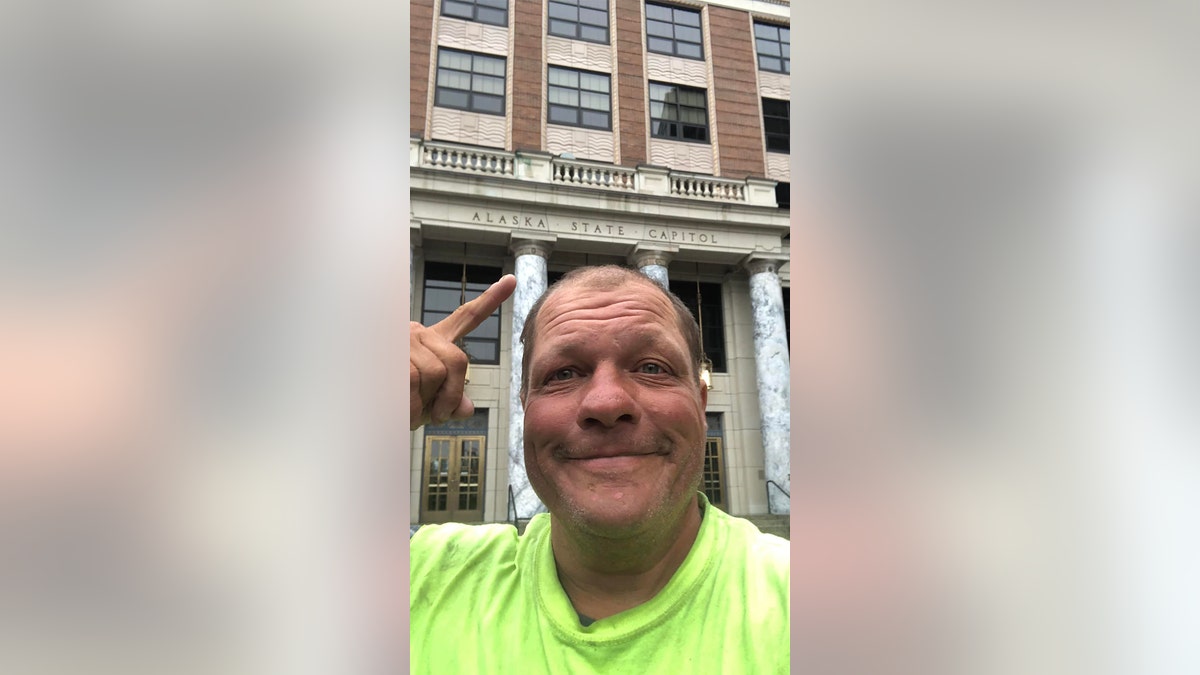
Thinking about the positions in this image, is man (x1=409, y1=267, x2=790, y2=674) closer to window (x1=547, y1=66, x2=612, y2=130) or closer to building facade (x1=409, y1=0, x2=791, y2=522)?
building facade (x1=409, y1=0, x2=791, y2=522)

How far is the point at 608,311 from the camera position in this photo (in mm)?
979

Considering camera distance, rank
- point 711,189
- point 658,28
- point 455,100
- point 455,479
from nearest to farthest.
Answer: point 658,28
point 455,100
point 711,189
point 455,479

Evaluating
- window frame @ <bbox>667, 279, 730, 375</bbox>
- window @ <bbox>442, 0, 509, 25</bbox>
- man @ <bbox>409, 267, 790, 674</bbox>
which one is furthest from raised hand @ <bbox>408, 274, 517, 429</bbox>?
window frame @ <bbox>667, 279, 730, 375</bbox>

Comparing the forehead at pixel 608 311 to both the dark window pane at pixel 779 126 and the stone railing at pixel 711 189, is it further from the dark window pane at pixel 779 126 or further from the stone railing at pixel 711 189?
the stone railing at pixel 711 189

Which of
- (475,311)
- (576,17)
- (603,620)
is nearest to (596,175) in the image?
(576,17)

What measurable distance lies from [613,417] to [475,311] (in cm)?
32

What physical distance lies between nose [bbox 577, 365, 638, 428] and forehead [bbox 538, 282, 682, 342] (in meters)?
0.11

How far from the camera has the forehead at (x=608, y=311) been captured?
0.96 metres

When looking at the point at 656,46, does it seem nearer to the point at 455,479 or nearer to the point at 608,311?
the point at 608,311

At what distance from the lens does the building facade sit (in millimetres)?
1501
